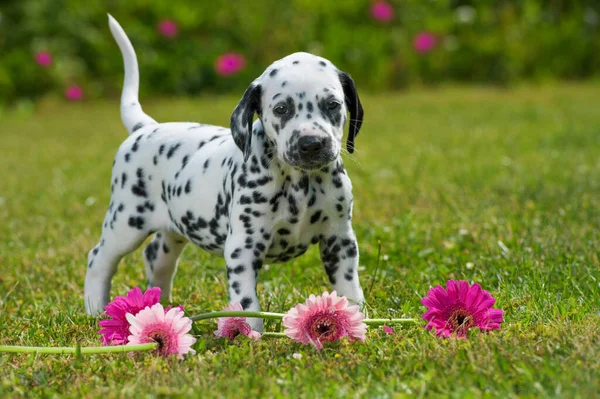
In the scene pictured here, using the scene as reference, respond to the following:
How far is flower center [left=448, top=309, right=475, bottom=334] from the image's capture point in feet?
10.3

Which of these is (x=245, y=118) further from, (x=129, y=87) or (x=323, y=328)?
(x=129, y=87)

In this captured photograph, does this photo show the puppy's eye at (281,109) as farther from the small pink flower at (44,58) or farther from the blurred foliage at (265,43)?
the small pink flower at (44,58)

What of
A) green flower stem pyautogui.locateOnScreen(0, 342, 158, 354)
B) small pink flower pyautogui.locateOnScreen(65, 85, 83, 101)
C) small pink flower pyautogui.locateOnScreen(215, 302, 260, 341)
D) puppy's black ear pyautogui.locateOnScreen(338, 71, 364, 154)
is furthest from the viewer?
small pink flower pyautogui.locateOnScreen(65, 85, 83, 101)

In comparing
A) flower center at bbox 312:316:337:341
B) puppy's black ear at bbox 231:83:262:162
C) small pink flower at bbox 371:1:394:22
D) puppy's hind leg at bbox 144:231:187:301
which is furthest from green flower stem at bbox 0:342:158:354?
small pink flower at bbox 371:1:394:22

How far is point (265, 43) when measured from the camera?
45.7 feet

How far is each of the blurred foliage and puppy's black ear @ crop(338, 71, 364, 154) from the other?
1026 cm

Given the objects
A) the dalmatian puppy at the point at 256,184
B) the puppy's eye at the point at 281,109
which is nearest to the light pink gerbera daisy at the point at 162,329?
the dalmatian puppy at the point at 256,184

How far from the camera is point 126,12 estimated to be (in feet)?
45.5

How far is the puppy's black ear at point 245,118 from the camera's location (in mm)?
3314

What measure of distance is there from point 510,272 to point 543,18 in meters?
12.1

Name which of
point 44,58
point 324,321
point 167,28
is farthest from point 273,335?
point 167,28

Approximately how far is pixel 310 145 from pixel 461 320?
86 centimetres

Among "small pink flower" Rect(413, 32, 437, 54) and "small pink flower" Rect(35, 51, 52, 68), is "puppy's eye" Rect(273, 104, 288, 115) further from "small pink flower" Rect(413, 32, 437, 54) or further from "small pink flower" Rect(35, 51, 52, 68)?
"small pink flower" Rect(413, 32, 437, 54)

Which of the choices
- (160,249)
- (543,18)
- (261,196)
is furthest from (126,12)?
(261,196)
